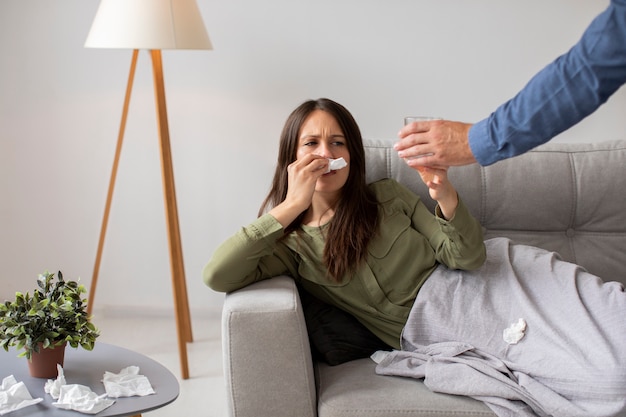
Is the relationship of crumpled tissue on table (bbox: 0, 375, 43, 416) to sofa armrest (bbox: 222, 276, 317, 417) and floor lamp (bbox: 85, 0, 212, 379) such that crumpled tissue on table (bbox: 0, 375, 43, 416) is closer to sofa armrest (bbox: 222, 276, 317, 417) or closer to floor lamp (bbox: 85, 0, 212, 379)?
sofa armrest (bbox: 222, 276, 317, 417)

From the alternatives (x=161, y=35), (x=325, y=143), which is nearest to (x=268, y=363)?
(x=325, y=143)

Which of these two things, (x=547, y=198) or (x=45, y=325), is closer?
(x=45, y=325)

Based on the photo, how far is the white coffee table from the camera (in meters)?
1.59

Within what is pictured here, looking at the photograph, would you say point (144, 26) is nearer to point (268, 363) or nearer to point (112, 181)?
point (112, 181)

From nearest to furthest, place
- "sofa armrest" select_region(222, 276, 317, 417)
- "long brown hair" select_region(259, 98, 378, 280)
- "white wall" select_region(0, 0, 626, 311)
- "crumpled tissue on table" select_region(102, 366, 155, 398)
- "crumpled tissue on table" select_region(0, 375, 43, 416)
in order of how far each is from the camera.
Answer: "crumpled tissue on table" select_region(0, 375, 43, 416)
"crumpled tissue on table" select_region(102, 366, 155, 398)
"sofa armrest" select_region(222, 276, 317, 417)
"long brown hair" select_region(259, 98, 378, 280)
"white wall" select_region(0, 0, 626, 311)

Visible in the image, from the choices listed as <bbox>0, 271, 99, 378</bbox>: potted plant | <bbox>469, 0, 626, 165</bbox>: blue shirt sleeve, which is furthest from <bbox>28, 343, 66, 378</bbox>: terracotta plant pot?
<bbox>469, 0, 626, 165</bbox>: blue shirt sleeve

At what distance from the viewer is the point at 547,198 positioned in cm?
240

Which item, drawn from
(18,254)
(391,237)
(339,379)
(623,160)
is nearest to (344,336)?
(339,379)

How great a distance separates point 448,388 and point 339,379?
0.87 feet

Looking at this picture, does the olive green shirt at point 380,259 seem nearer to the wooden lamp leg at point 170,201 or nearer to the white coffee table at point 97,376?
the white coffee table at point 97,376

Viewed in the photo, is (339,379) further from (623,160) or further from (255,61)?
(255,61)

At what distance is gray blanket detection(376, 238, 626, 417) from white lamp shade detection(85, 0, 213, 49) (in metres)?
1.11

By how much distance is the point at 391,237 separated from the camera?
216 centimetres

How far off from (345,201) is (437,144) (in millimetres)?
561
